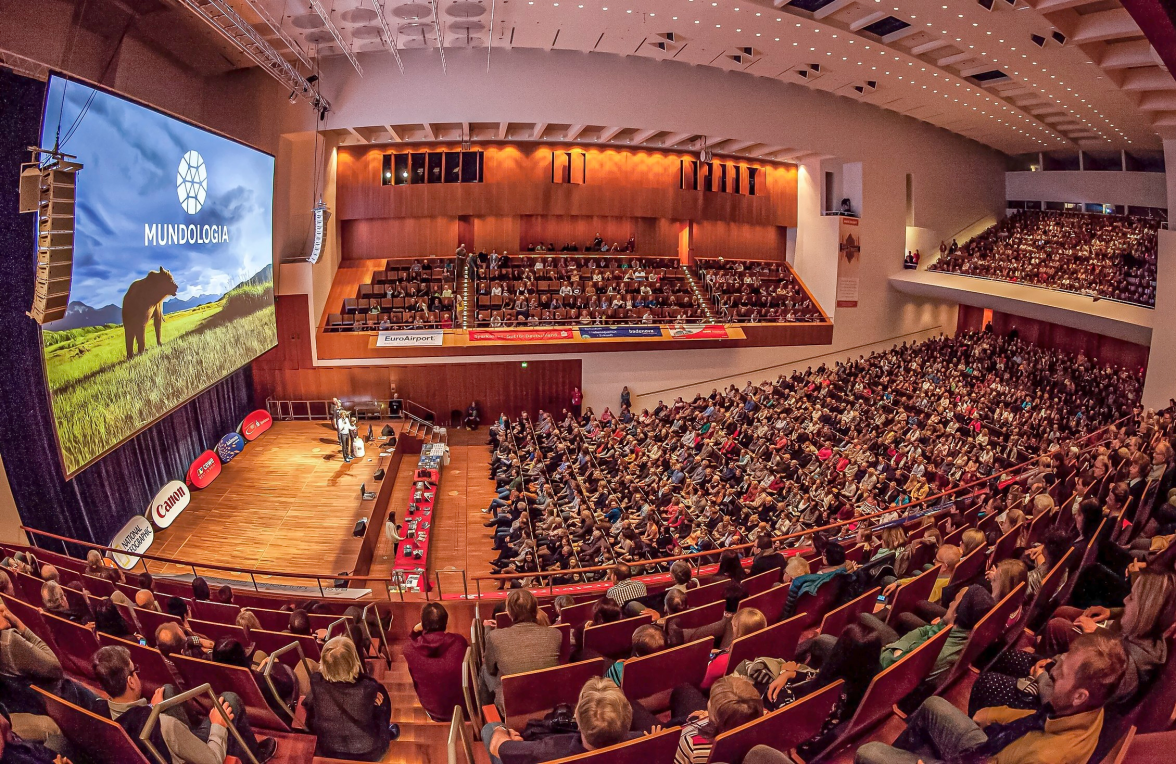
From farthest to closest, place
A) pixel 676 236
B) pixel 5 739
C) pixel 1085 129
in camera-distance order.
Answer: pixel 676 236 → pixel 1085 129 → pixel 5 739

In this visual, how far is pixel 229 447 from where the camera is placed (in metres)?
13.4

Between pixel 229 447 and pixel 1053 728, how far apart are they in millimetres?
14230

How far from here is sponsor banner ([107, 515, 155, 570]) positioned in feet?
29.4

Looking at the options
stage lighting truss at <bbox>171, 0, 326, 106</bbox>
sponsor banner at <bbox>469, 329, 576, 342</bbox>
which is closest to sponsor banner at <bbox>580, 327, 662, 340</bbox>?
sponsor banner at <bbox>469, 329, 576, 342</bbox>

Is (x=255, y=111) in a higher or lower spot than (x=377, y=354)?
higher

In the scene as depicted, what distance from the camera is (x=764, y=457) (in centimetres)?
1166

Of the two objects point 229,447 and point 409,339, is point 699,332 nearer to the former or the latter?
point 409,339

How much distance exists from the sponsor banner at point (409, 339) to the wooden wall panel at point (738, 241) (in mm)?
9466

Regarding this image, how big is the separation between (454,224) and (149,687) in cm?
1793

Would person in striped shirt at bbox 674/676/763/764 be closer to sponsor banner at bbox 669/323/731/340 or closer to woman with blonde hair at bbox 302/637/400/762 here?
woman with blonde hair at bbox 302/637/400/762

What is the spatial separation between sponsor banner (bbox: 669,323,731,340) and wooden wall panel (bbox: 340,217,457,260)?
25.3 feet

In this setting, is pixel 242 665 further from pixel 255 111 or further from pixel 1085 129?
pixel 1085 129

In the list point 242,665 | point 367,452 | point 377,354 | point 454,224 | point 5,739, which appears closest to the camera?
point 5,739

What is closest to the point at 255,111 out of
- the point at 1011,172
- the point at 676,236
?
the point at 676,236
